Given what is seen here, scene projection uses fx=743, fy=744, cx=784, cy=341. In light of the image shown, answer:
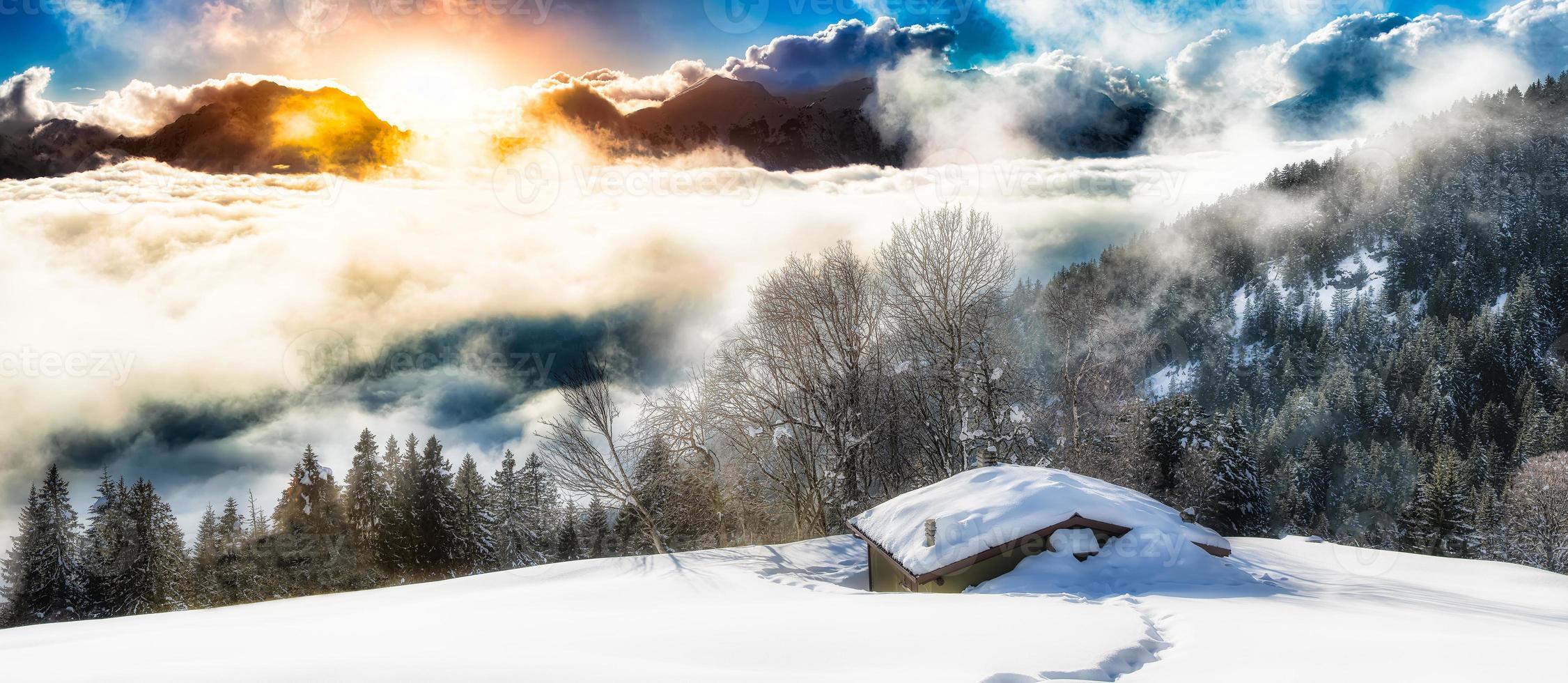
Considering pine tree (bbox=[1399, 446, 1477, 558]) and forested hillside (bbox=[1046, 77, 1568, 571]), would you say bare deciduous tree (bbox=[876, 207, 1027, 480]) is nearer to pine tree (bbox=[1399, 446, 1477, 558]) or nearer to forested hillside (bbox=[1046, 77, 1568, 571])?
forested hillside (bbox=[1046, 77, 1568, 571])

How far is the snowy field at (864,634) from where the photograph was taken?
178 inches

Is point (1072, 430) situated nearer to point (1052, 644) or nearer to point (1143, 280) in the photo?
point (1052, 644)

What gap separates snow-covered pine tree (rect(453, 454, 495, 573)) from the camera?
146 feet

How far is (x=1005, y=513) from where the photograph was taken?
523 inches

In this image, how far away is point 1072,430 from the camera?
28719 mm

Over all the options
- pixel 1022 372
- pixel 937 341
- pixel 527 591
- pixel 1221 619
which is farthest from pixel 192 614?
pixel 1022 372

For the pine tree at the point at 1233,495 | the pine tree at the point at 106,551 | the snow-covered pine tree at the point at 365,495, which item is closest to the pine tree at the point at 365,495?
the snow-covered pine tree at the point at 365,495

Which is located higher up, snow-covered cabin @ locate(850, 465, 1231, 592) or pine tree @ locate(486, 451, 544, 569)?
snow-covered cabin @ locate(850, 465, 1231, 592)

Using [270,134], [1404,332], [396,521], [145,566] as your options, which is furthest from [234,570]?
[1404,332]

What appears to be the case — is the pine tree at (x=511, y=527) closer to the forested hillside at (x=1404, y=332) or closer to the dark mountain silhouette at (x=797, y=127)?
the forested hillside at (x=1404, y=332)

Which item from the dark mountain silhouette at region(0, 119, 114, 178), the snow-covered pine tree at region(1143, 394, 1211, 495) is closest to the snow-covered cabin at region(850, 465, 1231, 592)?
the snow-covered pine tree at region(1143, 394, 1211, 495)

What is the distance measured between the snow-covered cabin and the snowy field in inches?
18.6

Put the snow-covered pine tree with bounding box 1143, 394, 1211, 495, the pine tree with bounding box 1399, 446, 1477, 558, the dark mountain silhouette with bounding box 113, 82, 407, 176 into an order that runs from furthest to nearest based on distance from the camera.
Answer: the dark mountain silhouette with bounding box 113, 82, 407, 176, the pine tree with bounding box 1399, 446, 1477, 558, the snow-covered pine tree with bounding box 1143, 394, 1211, 495

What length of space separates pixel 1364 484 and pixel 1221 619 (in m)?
106
